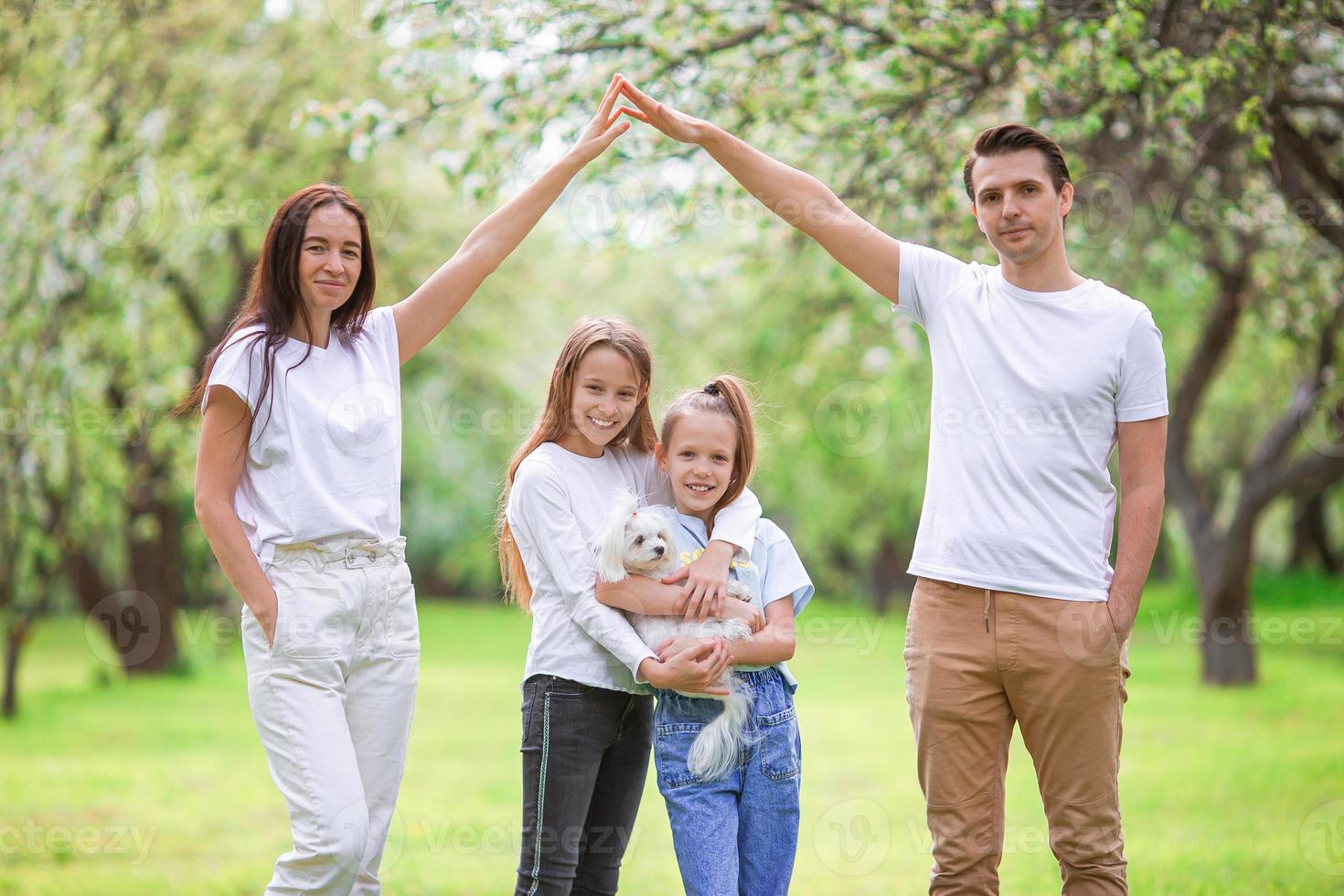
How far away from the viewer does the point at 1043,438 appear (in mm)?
3047

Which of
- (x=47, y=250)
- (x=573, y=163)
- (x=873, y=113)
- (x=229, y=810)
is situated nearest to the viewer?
(x=573, y=163)

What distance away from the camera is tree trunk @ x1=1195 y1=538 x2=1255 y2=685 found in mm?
11469

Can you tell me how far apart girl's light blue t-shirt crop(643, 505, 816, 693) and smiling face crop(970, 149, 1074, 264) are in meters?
1.01

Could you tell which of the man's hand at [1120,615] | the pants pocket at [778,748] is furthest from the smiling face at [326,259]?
the man's hand at [1120,615]

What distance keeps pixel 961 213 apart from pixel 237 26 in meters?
7.41

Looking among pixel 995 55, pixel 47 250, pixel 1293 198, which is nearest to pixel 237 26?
pixel 47 250

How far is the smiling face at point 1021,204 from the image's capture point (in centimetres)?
308

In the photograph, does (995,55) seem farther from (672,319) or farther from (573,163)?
(672,319)

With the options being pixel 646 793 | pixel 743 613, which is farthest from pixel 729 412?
pixel 646 793

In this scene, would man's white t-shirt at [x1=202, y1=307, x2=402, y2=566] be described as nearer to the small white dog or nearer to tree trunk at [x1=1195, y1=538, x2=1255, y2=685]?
the small white dog

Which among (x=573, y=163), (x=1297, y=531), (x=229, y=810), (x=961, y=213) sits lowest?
(x=229, y=810)

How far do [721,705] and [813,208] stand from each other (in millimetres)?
1387

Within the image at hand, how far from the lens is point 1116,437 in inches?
123

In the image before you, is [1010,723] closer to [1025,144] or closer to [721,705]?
[721,705]
